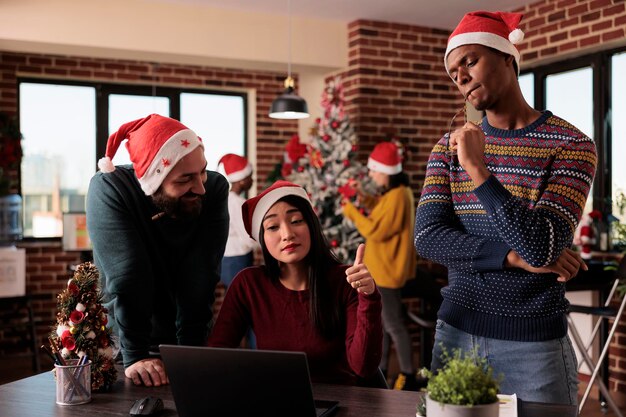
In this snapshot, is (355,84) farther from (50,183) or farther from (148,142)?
(148,142)

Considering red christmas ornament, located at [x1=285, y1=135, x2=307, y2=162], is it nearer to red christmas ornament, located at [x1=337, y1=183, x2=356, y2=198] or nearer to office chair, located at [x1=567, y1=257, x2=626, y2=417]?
red christmas ornament, located at [x1=337, y1=183, x2=356, y2=198]

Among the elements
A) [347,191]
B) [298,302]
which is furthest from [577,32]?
[298,302]

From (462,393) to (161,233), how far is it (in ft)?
4.02

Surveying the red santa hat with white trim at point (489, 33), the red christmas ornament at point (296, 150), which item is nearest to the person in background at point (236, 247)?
the red christmas ornament at point (296, 150)

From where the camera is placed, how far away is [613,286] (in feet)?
14.8

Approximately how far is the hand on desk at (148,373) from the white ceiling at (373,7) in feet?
13.6

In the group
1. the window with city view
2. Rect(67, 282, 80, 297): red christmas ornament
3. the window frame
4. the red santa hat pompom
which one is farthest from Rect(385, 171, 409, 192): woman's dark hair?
Rect(67, 282, 80, 297): red christmas ornament

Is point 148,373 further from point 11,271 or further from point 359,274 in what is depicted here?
point 11,271

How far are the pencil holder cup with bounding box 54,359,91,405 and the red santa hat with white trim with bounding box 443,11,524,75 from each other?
1.18 m

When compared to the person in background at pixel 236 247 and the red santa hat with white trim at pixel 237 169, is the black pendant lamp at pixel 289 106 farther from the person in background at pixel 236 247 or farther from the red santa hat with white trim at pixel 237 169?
the person in background at pixel 236 247

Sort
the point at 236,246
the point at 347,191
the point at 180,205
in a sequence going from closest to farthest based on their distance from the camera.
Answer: the point at 180,205 < the point at 236,246 < the point at 347,191

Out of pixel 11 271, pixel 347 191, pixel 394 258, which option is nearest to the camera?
pixel 394 258

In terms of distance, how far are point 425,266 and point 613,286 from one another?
2104 mm

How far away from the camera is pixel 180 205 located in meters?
2.14
